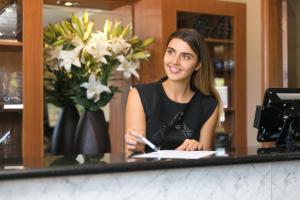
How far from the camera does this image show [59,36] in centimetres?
253

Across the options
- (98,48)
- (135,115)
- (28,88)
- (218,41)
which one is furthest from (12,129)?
(218,41)

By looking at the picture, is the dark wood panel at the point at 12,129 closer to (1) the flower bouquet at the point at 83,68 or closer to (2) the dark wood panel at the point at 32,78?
(2) the dark wood panel at the point at 32,78

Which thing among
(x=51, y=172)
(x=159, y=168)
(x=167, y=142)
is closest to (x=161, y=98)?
(x=167, y=142)

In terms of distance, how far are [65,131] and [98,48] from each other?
543 mm

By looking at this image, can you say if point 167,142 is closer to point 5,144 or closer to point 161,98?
point 161,98

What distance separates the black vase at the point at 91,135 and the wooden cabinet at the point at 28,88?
222 mm

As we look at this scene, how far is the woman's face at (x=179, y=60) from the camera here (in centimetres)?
193

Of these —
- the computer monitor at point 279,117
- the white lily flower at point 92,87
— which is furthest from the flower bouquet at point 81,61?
the computer monitor at point 279,117

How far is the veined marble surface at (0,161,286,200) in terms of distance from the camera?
3.81ft

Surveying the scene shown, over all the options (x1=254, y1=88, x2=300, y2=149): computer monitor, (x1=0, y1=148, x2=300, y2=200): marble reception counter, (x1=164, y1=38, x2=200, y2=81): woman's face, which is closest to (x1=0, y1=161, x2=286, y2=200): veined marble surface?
(x1=0, y1=148, x2=300, y2=200): marble reception counter

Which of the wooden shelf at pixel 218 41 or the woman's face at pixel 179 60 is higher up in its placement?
the wooden shelf at pixel 218 41

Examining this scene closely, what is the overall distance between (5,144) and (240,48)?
1.73 meters

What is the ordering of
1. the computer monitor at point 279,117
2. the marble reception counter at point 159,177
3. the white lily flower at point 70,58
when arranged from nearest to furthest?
the marble reception counter at point 159,177, the computer monitor at point 279,117, the white lily flower at point 70,58

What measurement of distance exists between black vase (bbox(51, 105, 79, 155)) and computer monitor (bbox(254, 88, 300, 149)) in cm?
121
